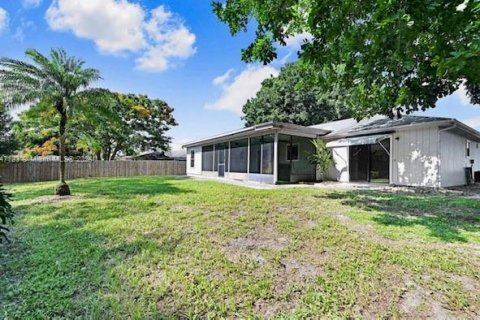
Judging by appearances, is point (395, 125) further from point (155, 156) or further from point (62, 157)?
point (155, 156)

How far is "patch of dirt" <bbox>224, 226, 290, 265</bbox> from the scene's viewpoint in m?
4.34

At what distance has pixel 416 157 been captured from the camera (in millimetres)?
12320

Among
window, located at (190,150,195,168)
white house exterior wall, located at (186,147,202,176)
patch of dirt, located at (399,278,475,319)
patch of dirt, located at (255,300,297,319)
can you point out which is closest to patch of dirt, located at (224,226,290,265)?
patch of dirt, located at (255,300,297,319)

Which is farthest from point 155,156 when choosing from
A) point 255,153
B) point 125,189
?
point 125,189

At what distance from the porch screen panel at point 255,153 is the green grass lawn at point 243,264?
7598mm

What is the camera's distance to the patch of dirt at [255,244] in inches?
171

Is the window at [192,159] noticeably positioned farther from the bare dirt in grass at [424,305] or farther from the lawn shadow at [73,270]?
the bare dirt in grass at [424,305]

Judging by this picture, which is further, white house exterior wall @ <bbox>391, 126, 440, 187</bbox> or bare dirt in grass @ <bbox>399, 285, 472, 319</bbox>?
white house exterior wall @ <bbox>391, 126, 440, 187</bbox>

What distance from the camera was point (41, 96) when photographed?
961 cm

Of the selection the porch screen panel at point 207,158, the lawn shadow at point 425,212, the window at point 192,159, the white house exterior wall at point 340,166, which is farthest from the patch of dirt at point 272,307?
the window at point 192,159

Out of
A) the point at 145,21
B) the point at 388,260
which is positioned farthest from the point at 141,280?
the point at 145,21

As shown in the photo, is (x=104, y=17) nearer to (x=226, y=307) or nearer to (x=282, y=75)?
(x=226, y=307)

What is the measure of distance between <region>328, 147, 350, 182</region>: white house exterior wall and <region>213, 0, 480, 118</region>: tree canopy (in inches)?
315

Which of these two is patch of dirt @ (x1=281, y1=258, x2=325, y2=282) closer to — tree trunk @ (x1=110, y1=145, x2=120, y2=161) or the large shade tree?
the large shade tree
